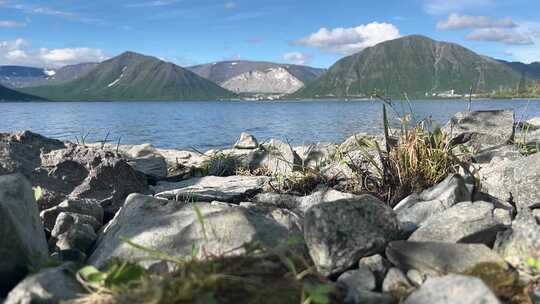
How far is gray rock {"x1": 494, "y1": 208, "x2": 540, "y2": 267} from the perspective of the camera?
349 centimetres

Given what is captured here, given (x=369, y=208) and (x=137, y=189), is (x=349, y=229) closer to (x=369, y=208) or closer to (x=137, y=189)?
(x=369, y=208)

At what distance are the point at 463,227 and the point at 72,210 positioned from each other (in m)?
3.87

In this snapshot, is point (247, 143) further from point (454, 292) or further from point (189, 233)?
point (454, 292)

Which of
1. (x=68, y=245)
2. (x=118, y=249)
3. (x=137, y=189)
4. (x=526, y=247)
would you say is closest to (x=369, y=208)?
(x=526, y=247)

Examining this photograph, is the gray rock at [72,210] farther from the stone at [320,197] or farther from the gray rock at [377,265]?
the gray rock at [377,265]

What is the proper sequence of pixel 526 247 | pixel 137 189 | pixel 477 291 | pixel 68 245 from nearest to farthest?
pixel 477 291
pixel 526 247
pixel 68 245
pixel 137 189

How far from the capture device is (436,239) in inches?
148

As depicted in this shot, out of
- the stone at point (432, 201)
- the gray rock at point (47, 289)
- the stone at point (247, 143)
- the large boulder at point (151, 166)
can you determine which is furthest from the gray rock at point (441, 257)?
the stone at point (247, 143)

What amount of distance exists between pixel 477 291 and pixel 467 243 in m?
1.21

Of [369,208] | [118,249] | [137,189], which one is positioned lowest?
[137,189]

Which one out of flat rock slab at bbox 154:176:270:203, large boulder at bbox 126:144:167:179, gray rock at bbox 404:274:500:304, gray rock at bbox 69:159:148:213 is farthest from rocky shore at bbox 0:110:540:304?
large boulder at bbox 126:144:167:179

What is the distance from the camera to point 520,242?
3562 mm

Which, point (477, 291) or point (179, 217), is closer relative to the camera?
point (477, 291)

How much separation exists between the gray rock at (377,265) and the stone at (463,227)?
516 mm
